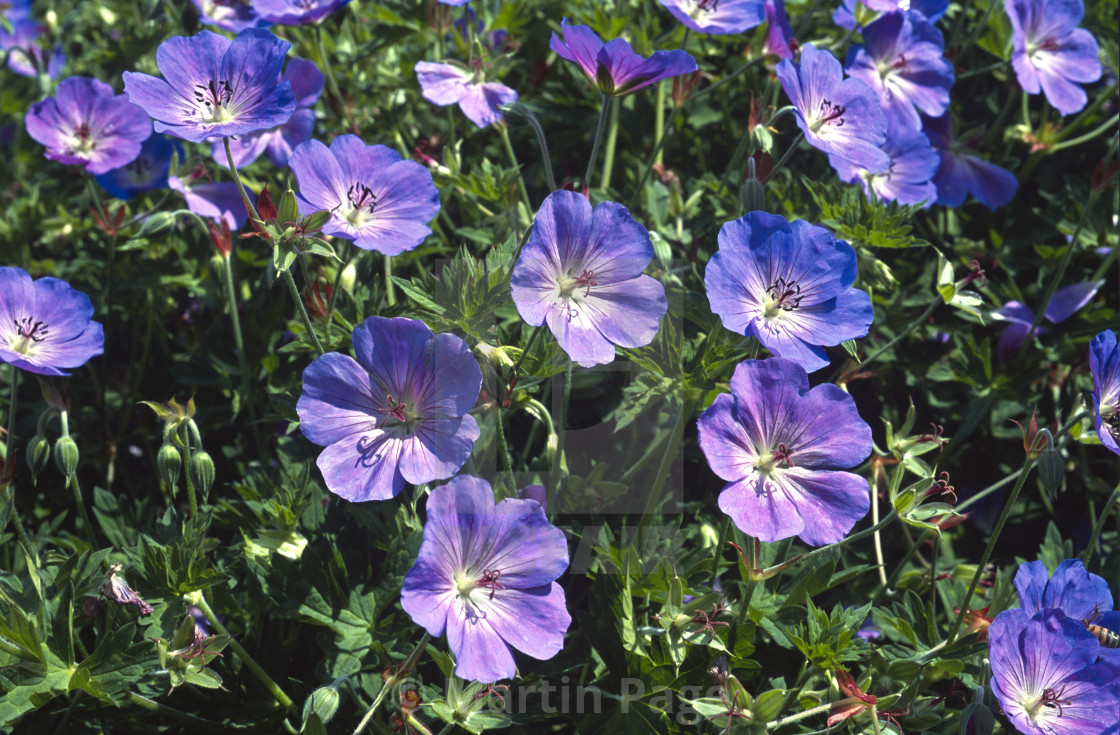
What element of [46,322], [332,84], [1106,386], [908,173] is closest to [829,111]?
[908,173]

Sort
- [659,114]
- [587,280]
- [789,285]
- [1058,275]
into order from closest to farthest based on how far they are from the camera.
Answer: [587,280] < [789,285] < [1058,275] < [659,114]

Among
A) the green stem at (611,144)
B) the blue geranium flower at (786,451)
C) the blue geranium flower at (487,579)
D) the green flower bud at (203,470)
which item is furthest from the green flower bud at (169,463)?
the green stem at (611,144)

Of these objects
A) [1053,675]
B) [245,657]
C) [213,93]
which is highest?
[213,93]

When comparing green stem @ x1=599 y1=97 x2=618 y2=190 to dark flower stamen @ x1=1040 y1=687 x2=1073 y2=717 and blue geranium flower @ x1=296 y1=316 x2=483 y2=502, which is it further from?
dark flower stamen @ x1=1040 y1=687 x2=1073 y2=717

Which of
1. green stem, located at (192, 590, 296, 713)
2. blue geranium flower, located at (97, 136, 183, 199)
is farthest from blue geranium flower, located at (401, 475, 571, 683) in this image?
blue geranium flower, located at (97, 136, 183, 199)

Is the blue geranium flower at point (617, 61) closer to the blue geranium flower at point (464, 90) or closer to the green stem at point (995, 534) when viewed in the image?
the blue geranium flower at point (464, 90)

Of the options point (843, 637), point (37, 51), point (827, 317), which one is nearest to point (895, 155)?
point (827, 317)

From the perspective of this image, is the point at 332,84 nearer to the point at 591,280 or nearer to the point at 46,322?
the point at 46,322

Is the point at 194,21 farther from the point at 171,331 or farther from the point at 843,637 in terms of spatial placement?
the point at 843,637
